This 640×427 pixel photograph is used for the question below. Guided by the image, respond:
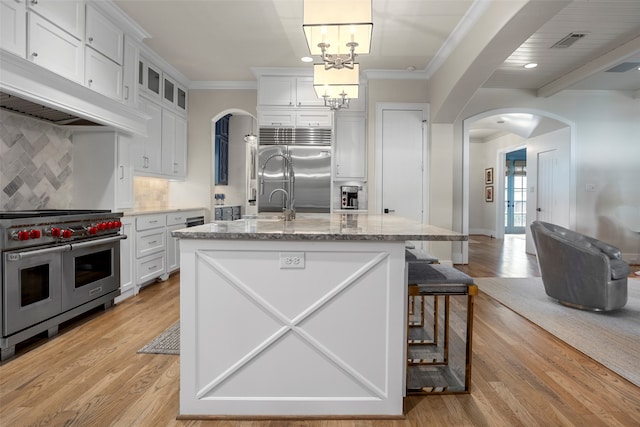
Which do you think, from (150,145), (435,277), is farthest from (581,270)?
(150,145)

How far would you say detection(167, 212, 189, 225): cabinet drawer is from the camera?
16.4 feet

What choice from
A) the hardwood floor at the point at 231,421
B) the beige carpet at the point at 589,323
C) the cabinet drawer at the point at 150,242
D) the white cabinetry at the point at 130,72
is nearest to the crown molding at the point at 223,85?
the white cabinetry at the point at 130,72

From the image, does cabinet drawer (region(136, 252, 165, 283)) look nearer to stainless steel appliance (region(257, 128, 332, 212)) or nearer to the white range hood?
the white range hood

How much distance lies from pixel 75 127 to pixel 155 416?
121 inches

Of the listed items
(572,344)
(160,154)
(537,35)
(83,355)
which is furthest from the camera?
(160,154)

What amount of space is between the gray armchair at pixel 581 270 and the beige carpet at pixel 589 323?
121mm

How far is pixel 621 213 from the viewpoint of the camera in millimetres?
6668

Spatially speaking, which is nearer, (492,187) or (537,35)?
(537,35)

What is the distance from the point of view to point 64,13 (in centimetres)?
317

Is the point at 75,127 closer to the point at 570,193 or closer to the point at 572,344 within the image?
the point at 572,344

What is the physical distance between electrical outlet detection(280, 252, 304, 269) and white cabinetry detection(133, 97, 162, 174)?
11.3 feet

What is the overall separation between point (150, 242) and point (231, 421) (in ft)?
10.3

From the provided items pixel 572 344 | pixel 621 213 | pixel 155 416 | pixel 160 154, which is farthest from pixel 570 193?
pixel 155 416

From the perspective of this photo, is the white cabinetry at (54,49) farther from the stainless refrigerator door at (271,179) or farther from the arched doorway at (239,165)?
the arched doorway at (239,165)
